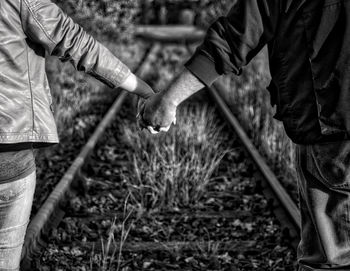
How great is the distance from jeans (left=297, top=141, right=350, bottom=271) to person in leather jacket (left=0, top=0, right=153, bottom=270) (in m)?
1.14

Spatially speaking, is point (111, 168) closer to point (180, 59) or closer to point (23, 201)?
point (23, 201)

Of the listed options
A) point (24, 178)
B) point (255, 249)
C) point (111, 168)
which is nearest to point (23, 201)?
point (24, 178)

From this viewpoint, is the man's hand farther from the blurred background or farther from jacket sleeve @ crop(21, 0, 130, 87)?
the blurred background

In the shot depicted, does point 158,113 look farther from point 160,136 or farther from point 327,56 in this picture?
point 160,136

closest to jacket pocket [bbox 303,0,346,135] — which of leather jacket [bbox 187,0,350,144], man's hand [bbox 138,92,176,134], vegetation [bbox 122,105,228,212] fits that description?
leather jacket [bbox 187,0,350,144]

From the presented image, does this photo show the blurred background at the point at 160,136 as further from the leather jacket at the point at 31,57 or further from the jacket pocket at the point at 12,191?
the leather jacket at the point at 31,57

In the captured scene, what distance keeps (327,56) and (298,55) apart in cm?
13

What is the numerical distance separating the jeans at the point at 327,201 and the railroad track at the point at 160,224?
1587 millimetres

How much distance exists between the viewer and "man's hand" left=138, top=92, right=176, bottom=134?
2.85m

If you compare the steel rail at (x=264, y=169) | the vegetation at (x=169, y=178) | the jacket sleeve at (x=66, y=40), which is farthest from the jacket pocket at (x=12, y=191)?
the steel rail at (x=264, y=169)

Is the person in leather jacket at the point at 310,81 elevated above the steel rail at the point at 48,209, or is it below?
above

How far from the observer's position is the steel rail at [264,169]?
4.96 metres

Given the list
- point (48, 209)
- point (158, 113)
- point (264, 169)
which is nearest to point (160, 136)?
point (264, 169)

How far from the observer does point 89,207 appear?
5.35 m
